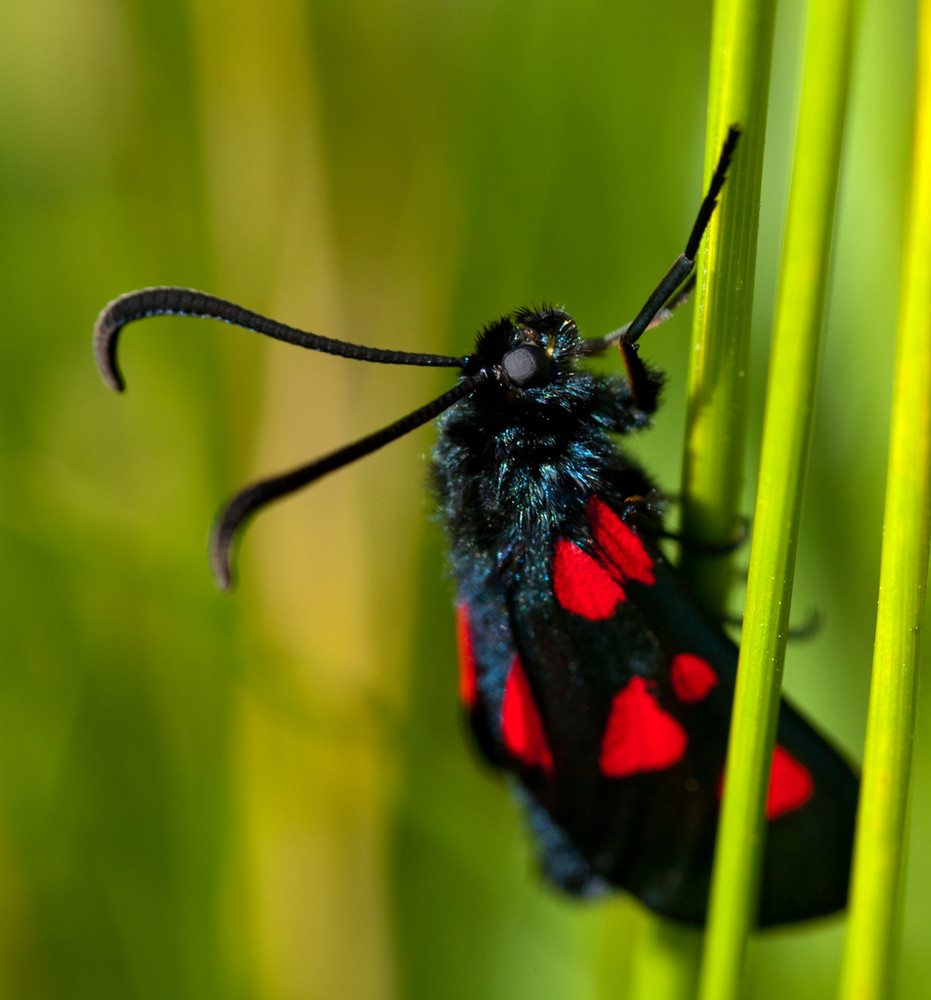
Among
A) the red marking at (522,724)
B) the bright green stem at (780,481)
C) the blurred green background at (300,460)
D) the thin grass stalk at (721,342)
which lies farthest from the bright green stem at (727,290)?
the blurred green background at (300,460)

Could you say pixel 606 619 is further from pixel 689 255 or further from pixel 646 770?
pixel 689 255

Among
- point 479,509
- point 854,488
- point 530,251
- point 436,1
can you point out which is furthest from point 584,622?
point 436,1

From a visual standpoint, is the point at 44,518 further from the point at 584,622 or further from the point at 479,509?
the point at 584,622

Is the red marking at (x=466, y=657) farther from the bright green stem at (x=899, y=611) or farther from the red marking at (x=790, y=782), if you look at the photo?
the bright green stem at (x=899, y=611)

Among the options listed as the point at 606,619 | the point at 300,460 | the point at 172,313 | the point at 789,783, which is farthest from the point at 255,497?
the point at 300,460

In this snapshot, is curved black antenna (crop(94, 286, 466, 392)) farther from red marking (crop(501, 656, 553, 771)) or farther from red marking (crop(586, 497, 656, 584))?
red marking (crop(501, 656, 553, 771))

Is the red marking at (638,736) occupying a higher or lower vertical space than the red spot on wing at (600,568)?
lower
